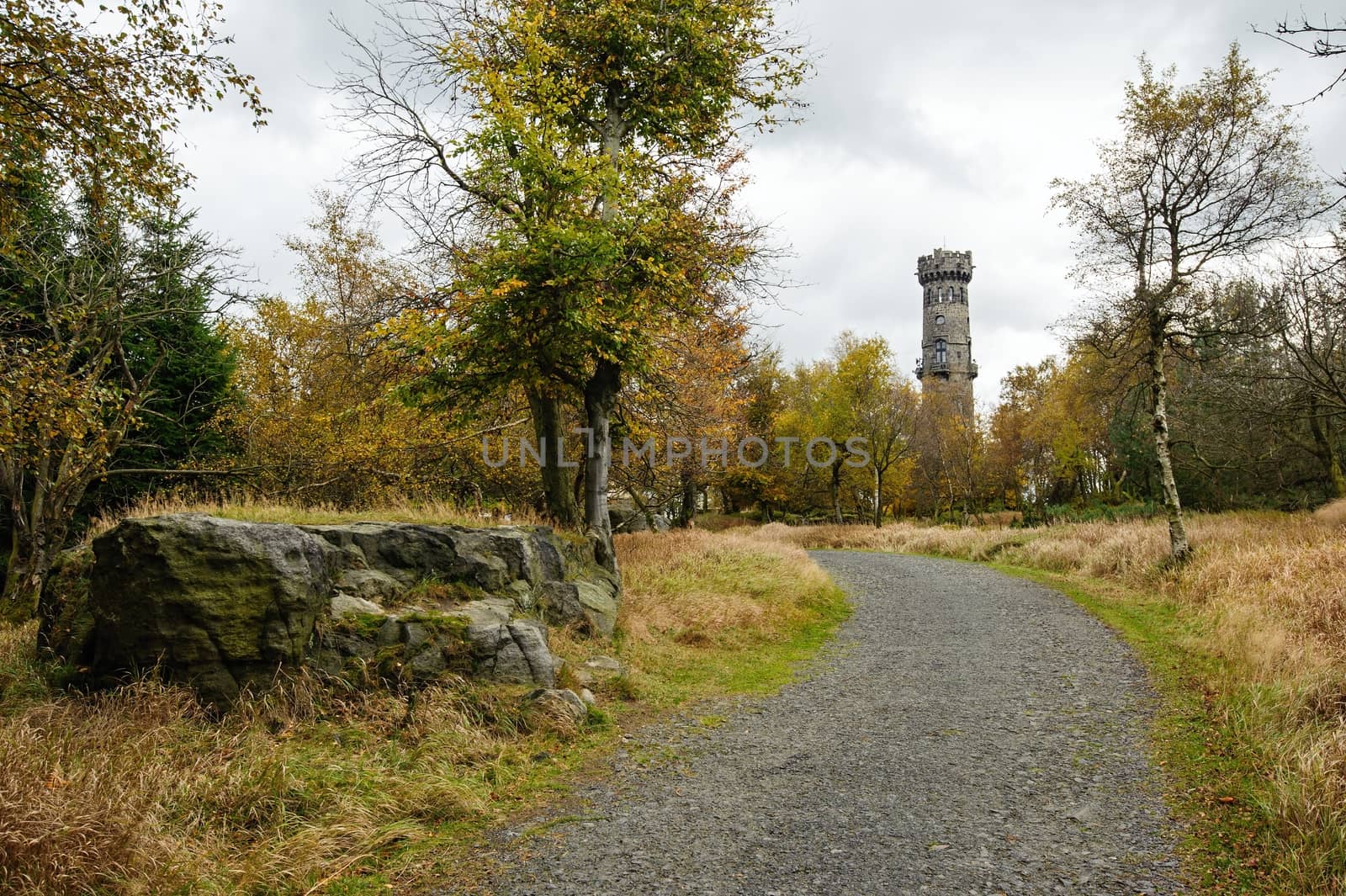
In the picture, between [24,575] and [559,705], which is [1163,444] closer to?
[559,705]

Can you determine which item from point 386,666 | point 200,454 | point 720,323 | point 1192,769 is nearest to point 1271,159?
point 720,323

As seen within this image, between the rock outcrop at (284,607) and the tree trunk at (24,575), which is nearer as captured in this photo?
the rock outcrop at (284,607)

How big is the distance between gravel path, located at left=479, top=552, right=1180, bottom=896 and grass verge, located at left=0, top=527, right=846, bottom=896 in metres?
0.65

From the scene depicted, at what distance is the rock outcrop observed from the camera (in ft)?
21.1

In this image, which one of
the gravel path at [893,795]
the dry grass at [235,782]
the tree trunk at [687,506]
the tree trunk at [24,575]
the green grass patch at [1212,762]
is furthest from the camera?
the tree trunk at [687,506]

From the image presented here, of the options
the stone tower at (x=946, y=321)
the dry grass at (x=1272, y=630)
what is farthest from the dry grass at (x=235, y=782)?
the stone tower at (x=946, y=321)

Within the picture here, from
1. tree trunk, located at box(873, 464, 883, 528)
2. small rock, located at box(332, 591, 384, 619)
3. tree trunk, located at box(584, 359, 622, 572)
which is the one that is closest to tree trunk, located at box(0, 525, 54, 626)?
small rock, located at box(332, 591, 384, 619)

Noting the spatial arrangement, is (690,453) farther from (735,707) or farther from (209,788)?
(209,788)

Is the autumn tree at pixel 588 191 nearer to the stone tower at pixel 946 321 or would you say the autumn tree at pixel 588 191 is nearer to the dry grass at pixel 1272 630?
the dry grass at pixel 1272 630

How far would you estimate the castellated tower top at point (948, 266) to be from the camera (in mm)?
76062

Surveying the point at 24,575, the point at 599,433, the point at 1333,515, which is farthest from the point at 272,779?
the point at 1333,515

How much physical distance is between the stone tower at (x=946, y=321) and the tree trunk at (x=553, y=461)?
217 feet

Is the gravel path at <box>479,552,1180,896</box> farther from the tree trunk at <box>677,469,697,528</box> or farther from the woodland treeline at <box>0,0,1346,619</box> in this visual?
the tree trunk at <box>677,469,697,528</box>

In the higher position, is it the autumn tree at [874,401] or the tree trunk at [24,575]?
the autumn tree at [874,401]
